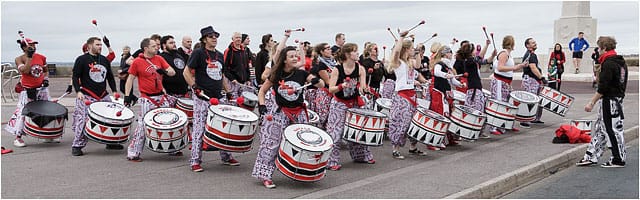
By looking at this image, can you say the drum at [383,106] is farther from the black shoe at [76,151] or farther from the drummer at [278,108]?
the black shoe at [76,151]

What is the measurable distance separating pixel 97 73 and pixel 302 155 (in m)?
3.95

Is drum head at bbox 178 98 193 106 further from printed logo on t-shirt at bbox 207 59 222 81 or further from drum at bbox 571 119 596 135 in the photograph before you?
drum at bbox 571 119 596 135

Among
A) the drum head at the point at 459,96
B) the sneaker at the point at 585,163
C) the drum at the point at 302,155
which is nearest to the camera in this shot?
the drum at the point at 302,155

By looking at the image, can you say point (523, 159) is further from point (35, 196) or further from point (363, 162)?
point (35, 196)

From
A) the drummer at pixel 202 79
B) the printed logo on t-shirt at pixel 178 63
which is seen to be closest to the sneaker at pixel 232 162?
the drummer at pixel 202 79

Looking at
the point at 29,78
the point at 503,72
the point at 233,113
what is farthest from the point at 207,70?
the point at 503,72

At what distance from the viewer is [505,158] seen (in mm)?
9195

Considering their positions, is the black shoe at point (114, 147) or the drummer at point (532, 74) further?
the drummer at point (532, 74)

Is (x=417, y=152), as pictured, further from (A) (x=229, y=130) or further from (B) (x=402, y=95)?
(A) (x=229, y=130)

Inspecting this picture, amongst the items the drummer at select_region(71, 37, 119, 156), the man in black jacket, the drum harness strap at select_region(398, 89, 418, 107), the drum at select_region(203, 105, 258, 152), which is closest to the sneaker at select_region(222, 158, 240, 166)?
the drum at select_region(203, 105, 258, 152)

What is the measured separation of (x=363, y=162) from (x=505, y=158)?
1755 millimetres

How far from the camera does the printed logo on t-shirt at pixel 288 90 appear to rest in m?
7.37

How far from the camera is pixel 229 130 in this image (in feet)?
24.9

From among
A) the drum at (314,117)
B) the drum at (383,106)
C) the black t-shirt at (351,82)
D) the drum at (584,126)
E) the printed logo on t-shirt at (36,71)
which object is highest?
the printed logo on t-shirt at (36,71)
